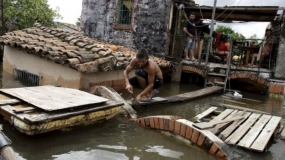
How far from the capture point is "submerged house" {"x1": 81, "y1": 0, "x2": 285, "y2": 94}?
10.7m

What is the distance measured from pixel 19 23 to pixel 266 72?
1168 centimetres

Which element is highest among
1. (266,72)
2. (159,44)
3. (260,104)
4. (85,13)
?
(85,13)

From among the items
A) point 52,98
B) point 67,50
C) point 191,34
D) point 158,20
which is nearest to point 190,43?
point 191,34

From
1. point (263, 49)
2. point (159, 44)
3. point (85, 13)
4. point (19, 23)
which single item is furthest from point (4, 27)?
point (263, 49)

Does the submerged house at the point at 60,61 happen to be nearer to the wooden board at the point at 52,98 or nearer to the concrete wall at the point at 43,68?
the concrete wall at the point at 43,68

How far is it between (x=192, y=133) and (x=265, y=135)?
131cm

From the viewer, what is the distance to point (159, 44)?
1165cm

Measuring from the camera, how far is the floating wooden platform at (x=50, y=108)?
369cm

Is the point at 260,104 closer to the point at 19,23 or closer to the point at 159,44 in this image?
the point at 159,44

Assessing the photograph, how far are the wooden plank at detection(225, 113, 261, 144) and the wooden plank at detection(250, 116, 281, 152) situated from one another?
247 millimetres

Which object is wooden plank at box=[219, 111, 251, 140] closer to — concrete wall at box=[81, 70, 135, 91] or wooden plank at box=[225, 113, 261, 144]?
wooden plank at box=[225, 113, 261, 144]

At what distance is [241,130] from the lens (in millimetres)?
4578

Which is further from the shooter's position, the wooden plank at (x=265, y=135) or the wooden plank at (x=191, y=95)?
the wooden plank at (x=191, y=95)

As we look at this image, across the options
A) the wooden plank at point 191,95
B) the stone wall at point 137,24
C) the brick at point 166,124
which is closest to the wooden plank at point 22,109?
the brick at point 166,124
